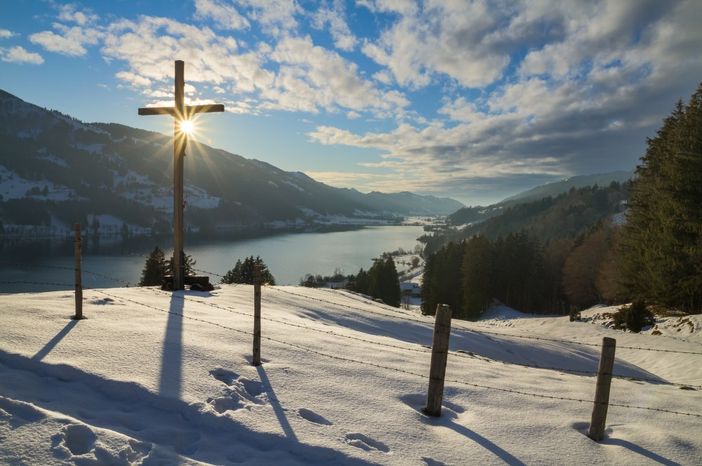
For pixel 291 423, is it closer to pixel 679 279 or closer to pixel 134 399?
pixel 134 399

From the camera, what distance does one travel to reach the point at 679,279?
23.2m

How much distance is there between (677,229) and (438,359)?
84.7 ft

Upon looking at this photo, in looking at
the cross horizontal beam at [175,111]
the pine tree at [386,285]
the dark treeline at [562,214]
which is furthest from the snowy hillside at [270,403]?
the dark treeline at [562,214]

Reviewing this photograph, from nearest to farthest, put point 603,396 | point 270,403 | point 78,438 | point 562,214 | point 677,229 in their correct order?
point 78,438 → point 270,403 → point 603,396 → point 677,229 → point 562,214

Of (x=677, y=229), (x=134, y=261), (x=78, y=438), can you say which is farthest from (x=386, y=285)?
(x=134, y=261)

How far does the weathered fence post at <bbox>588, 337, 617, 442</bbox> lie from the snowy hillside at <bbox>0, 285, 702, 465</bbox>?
168 millimetres

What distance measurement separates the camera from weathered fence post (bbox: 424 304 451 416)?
18.7ft

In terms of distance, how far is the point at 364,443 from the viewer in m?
4.83

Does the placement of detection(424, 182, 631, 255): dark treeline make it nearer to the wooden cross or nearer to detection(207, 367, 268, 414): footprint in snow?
the wooden cross

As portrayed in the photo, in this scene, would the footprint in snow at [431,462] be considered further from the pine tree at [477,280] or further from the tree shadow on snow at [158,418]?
the pine tree at [477,280]

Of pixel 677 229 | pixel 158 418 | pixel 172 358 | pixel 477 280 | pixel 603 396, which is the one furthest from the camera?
pixel 477 280

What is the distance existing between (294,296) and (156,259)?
36594mm

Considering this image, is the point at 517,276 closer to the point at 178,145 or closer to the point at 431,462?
the point at 178,145

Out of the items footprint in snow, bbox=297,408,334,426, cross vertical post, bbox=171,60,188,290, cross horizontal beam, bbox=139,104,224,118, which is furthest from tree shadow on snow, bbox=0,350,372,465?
cross horizontal beam, bbox=139,104,224,118
